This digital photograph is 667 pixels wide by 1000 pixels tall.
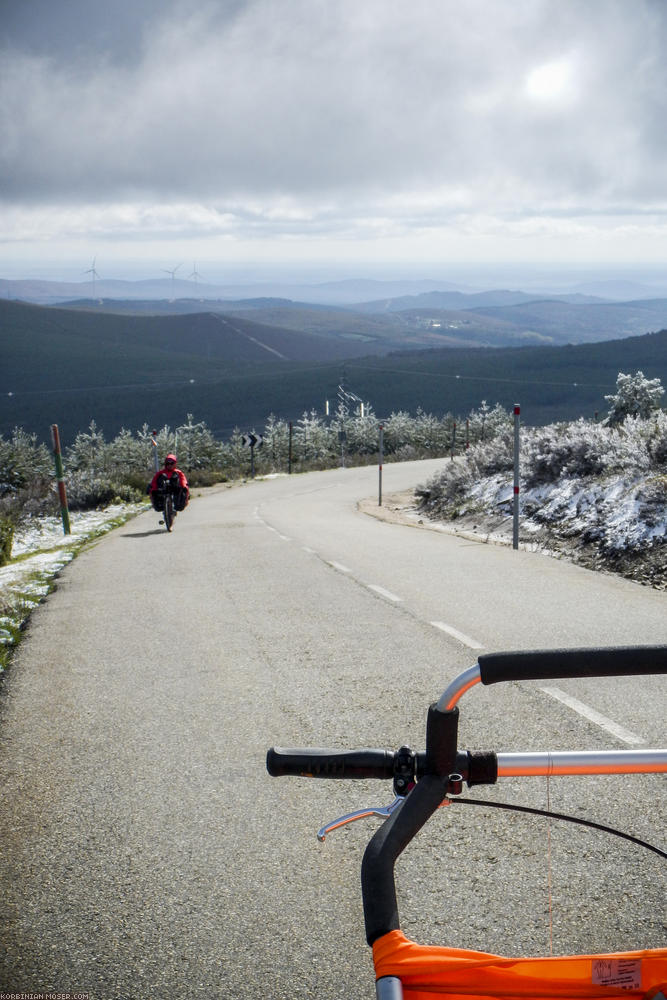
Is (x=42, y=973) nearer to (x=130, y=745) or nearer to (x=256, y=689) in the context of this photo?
(x=130, y=745)

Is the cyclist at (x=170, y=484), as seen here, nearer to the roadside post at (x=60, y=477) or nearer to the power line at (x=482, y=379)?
the roadside post at (x=60, y=477)

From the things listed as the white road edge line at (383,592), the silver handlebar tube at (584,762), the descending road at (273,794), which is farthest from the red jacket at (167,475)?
the silver handlebar tube at (584,762)

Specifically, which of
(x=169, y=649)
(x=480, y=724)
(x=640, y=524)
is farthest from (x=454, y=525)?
(x=480, y=724)

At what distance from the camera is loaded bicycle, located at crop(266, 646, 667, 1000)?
141 cm

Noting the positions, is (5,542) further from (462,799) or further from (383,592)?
(462,799)

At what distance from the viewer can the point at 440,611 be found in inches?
303

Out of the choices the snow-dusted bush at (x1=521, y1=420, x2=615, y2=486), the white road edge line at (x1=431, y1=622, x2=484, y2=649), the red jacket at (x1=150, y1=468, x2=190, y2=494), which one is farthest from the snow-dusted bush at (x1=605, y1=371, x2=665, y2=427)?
the white road edge line at (x1=431, y1=622, x2=484, y2=649)

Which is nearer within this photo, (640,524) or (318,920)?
(318,920)

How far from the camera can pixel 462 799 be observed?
1523 mm

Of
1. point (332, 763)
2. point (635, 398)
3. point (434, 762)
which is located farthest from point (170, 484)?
point (635, 398)

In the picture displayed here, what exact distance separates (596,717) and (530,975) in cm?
331

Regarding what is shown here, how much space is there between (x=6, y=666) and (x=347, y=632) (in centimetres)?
265

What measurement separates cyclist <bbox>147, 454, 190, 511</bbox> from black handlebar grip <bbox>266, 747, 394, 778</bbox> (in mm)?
16284

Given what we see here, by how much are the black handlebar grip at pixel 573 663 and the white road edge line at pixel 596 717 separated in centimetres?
294
